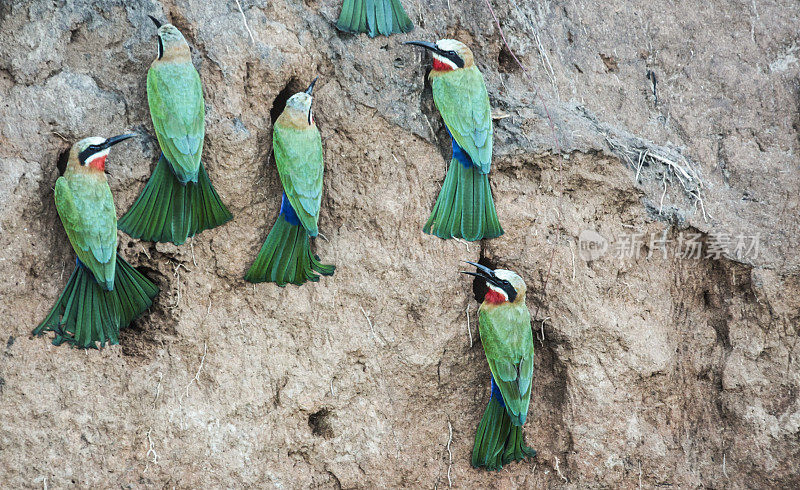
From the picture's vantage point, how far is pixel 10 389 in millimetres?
2910

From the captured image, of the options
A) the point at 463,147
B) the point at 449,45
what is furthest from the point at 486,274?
the point at 449,45

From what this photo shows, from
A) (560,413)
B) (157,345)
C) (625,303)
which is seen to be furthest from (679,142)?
(157,345)

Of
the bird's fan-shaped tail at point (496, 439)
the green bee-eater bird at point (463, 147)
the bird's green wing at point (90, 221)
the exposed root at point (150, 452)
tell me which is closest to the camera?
the bird's green wing at point (90, 221)

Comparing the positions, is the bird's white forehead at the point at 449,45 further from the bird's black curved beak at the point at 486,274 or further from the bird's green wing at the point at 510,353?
the bird's green wing at the point at 510,353

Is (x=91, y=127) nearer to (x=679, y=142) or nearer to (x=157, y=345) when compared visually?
(x=157, y=345)

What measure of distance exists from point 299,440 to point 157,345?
718mm

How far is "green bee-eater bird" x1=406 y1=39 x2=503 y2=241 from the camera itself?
3213 mm

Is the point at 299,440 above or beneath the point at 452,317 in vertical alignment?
beneath

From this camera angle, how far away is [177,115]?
2914 mm

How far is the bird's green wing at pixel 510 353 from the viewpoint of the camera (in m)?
3.25

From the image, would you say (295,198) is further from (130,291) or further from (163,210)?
(130,291)

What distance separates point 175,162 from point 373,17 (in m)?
1.05

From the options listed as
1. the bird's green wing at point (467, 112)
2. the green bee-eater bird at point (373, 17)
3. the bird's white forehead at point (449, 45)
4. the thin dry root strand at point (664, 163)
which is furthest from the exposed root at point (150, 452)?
the thin dry root strand at point (664, 163)

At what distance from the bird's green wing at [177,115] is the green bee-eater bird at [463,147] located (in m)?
0.97
